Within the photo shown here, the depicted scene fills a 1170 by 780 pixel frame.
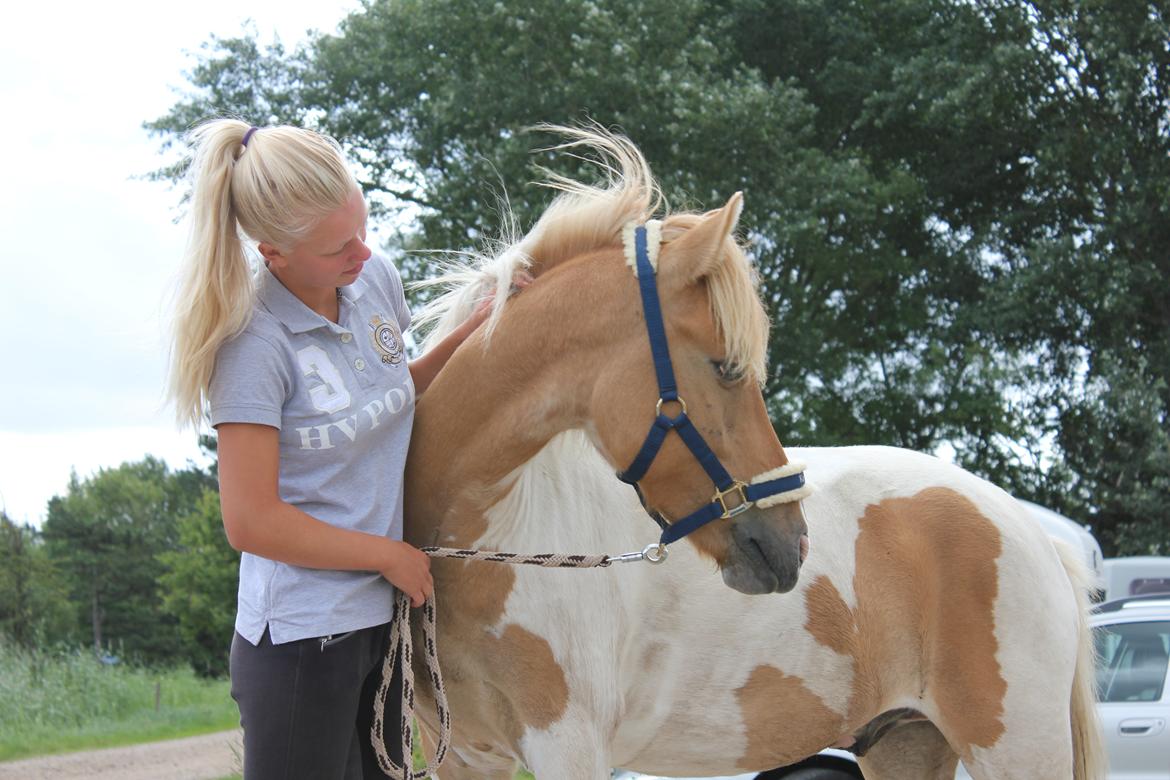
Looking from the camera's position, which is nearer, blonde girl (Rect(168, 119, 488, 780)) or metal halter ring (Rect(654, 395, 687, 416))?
blonde girl (Rect(168, 119, 488, 780))

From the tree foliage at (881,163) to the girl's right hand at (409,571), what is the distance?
1310 centimetres

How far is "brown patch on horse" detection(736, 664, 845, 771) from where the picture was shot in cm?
310

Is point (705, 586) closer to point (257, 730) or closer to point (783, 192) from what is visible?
point (257, 730)

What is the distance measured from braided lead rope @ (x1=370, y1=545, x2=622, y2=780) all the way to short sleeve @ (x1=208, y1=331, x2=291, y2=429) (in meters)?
0.57

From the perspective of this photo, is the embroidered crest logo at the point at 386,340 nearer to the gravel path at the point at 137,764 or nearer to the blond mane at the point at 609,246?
the blond mane at the point at 609,246

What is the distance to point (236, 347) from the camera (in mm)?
2182

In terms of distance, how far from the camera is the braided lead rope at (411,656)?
2.46 meters

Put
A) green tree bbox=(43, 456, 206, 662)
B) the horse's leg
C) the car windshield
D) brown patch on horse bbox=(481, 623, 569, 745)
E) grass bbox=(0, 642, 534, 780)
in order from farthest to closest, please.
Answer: green tree bbox=(43, 456, 206, 662) < grass bbox=(0, 642, 534, 780) < the car windshield < the horse's leg < brown patch on horse bbox=(481, 623, 569, 745)

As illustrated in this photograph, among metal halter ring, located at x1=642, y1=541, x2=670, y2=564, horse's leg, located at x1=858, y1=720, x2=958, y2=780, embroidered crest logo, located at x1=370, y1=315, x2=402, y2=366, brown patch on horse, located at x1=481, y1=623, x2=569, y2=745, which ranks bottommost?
horse's leg, located at x1=858, y1=720, x2=958, y2=780

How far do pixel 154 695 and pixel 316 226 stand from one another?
1067 centimetres

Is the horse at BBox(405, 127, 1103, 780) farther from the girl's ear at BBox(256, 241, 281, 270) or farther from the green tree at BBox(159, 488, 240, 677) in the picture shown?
the green tree at BBox(159, 488, 240, 677)

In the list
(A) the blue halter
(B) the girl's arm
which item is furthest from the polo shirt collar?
(A) the blue halter

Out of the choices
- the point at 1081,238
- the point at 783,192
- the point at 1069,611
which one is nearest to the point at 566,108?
the point at 783,192

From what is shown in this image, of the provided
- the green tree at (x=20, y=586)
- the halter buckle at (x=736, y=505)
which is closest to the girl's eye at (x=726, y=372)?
the halter buckle at (x=736, y=505)
